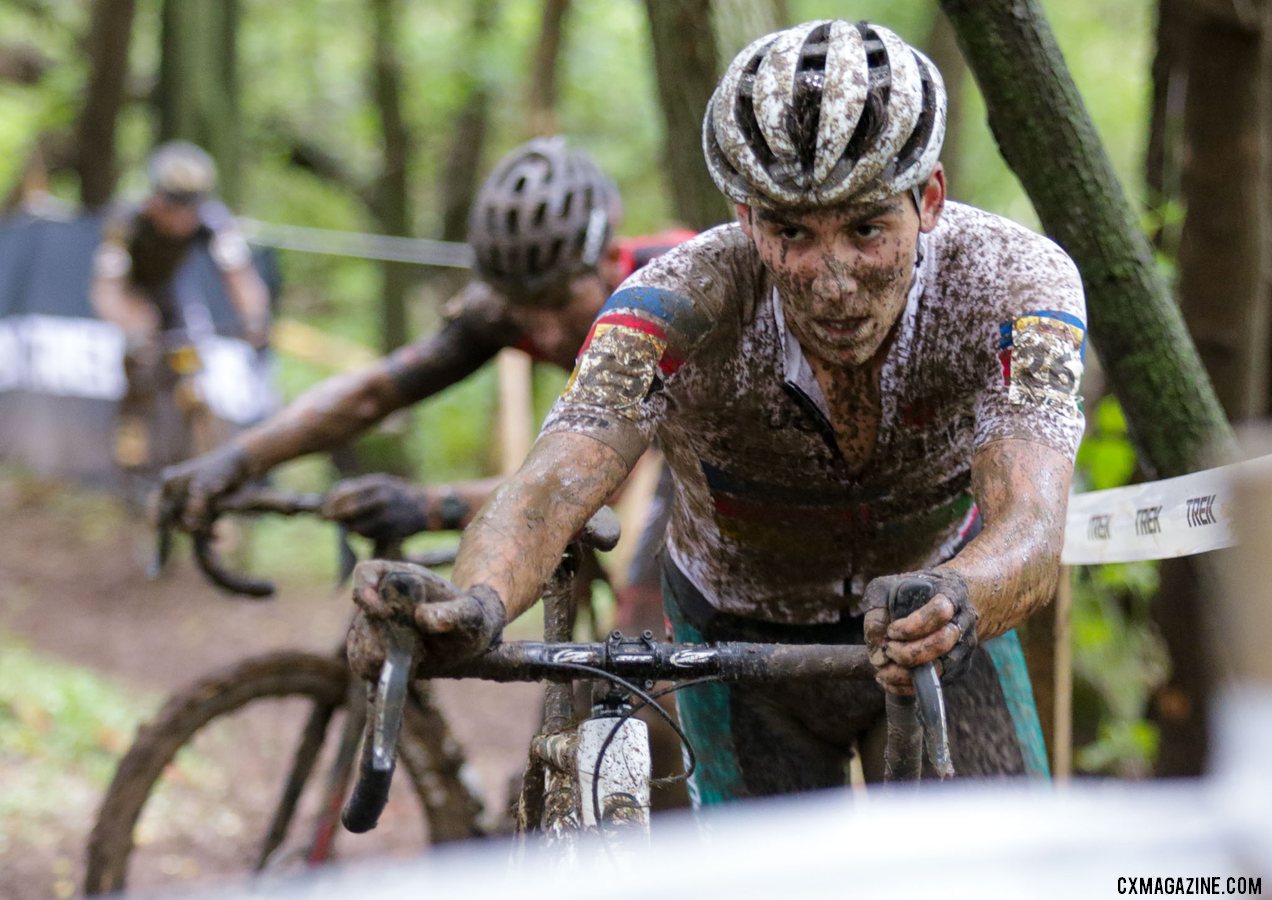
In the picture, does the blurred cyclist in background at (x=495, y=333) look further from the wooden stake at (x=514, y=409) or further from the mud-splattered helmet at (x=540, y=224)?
the wooden stake at (x=514, y=409)

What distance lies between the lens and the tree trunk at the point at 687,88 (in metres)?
5.02

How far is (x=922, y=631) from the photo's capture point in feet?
6.73

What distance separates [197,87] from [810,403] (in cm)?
1024

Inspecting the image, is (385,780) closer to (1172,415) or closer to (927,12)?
(1172,415)

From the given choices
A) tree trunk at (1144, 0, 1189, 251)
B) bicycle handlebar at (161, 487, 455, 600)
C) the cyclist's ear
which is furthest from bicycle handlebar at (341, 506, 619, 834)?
tree trunk at (1144, 0, 1189, 251)

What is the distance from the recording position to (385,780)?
6.81 feet

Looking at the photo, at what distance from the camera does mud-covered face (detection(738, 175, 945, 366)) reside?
→ 2568mm

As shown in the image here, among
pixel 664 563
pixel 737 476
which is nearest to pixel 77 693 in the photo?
pixel 664 563

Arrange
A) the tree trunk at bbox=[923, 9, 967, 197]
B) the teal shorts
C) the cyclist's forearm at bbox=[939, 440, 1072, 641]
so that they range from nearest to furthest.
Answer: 1. the cyclist's forearm at bbox=[939, 440, 1072, 641]
2. the teal shorts
3. the tree trunk at bbox=[923, 9, 967, 197]

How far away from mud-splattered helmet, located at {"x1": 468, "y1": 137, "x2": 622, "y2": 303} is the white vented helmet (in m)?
1.89

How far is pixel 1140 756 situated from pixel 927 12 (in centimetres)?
681

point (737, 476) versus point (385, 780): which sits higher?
point (737, 476)

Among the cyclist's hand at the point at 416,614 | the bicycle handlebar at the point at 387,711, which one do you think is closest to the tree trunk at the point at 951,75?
the cyclist's hand at the point at 416,614

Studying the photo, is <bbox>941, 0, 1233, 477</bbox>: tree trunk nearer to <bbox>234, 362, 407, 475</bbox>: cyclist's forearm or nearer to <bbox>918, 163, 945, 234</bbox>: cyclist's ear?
<bbox>918, 163, 945, 234</bbox>: cyclist's ear
